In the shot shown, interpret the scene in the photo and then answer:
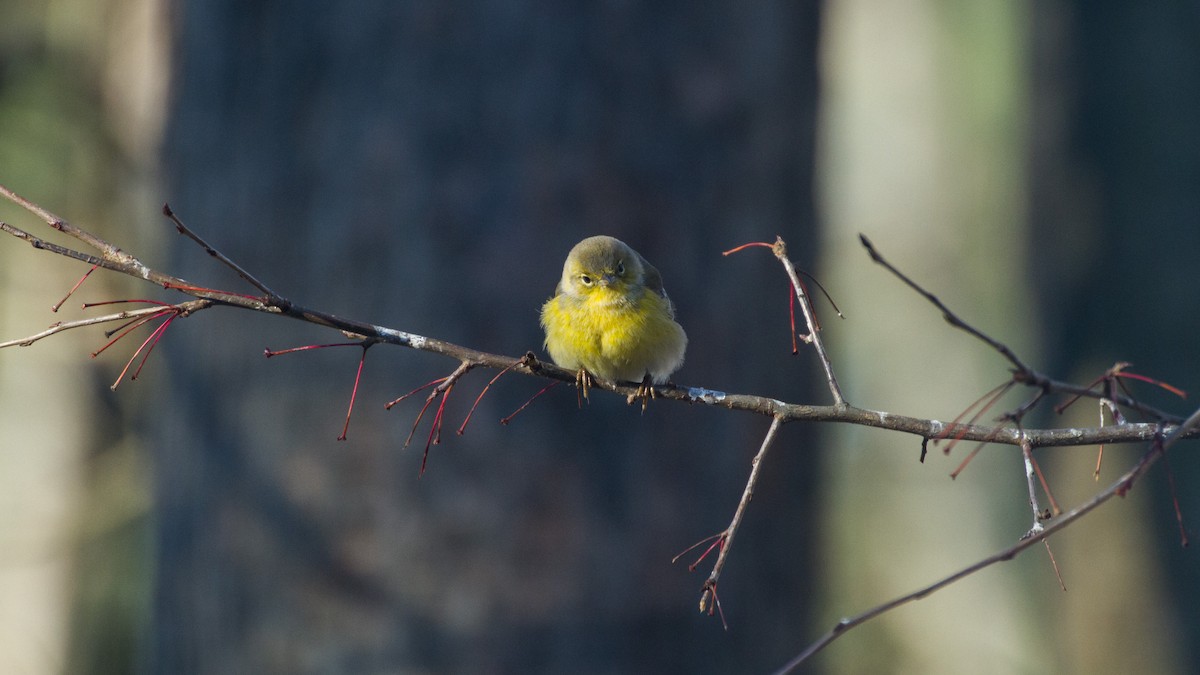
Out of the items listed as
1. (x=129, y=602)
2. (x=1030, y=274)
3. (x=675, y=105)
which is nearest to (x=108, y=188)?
(x=129, y=602)

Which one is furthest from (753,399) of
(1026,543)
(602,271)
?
(602,271)

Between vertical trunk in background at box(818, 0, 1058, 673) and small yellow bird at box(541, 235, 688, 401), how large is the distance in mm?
7496

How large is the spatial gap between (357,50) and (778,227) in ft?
6.39

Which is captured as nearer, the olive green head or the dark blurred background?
the olive green head

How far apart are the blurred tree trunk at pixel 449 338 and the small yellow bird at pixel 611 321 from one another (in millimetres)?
887

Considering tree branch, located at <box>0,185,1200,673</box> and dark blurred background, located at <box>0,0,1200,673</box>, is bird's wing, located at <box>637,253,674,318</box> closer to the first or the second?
dark blurred background, located at <box>0,0,1200,673</box>

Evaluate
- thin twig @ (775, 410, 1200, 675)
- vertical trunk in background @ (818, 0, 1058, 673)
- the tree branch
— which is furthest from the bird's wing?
vertical trunk in background @ (818, 0, 1058, 673)

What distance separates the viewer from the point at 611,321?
3062mm

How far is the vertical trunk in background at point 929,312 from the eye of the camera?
12.1 meters

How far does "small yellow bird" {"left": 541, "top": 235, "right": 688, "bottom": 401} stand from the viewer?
3.03 meters

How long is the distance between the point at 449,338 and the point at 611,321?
1.28 m

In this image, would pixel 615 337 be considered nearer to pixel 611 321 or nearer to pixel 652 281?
pixel 611 321

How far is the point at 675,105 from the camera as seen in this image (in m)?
4.40

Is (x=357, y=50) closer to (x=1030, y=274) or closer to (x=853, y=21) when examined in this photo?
(x=1030, y=274)
